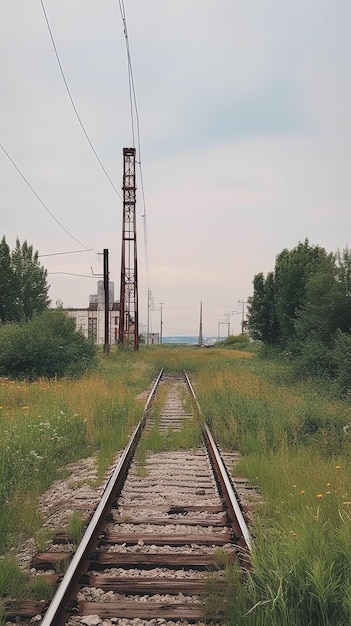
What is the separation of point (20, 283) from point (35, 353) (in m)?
39.1

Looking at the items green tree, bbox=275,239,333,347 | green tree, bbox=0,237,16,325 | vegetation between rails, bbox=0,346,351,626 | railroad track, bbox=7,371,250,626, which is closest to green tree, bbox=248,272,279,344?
green tree, bbox=275,239,333,347

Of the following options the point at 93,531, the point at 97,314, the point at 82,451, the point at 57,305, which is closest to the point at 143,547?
the point at 93,531

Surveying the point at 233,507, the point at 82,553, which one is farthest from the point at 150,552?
the point at 233,507

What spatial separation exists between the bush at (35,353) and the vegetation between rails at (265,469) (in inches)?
221

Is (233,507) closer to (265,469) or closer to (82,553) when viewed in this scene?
(265,469)

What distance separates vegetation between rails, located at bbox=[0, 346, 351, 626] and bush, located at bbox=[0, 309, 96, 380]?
18.4 ft

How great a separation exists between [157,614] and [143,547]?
1200 millimetres

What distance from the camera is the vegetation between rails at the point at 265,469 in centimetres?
364

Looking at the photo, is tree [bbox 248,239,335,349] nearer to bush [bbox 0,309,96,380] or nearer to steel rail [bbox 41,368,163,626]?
bush [bbox 0,309,96,380]

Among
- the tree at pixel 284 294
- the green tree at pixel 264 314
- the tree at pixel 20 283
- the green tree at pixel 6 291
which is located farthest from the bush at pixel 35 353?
the green tree at pixel 6 291

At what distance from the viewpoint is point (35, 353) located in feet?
69.0

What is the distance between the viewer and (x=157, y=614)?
3.69 m

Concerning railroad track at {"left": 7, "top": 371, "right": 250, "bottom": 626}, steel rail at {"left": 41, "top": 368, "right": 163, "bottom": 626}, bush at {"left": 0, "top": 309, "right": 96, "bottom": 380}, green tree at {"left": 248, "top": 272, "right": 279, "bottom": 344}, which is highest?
green tree at {"left": 248, "top": 272, "right": 279, "bottom": 344}

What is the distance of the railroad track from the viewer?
3.71 meters
